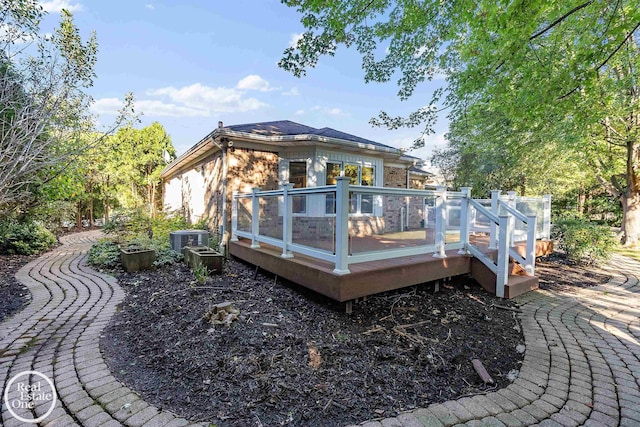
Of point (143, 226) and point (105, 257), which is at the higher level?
point (143, 226)

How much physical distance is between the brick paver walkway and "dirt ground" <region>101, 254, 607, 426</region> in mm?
168

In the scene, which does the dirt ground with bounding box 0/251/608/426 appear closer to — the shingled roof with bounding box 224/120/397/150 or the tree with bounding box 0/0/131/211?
the tree with bounding box 0/0/131/211

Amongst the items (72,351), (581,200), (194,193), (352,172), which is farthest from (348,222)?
(581,200)

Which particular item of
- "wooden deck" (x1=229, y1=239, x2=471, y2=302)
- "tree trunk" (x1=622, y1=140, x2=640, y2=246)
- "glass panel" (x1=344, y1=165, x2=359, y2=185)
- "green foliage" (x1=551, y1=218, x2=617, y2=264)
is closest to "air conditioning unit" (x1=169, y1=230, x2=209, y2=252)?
"wooden deck" (x1=229, y1=239, x2=471, y2=302)

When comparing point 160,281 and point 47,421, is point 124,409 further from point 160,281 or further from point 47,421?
point 160,281

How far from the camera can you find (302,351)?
9.77ft

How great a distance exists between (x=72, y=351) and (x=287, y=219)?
9.70ft

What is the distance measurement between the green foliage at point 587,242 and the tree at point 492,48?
100 inches

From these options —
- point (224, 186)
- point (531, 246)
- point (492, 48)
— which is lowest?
point (531, 246)

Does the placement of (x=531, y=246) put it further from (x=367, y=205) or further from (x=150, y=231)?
(x=150, y=231)

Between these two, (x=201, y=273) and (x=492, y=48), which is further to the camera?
(x=201, y=273)

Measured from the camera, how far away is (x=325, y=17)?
4.92 m

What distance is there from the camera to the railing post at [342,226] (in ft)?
11.4

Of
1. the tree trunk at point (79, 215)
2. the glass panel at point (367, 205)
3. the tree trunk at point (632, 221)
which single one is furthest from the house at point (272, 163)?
the tree trunk at point (79, 215)
